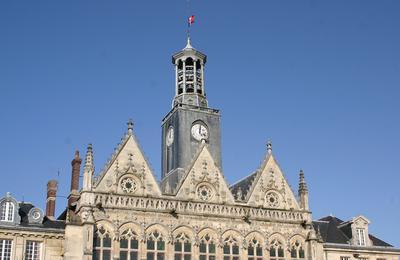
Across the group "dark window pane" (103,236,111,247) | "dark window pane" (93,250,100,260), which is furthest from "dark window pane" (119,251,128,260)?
"dark window pane" (93,250,100,260)

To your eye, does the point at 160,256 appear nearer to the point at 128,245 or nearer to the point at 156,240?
the point at 156,240

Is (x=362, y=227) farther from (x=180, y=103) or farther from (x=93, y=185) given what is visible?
(x=93, y=185)

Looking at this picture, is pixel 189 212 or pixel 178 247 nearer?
pixel 178 247

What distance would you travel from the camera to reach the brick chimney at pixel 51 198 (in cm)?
4716

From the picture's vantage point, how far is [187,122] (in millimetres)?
49406

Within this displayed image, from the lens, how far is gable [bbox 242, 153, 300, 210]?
1844 inches

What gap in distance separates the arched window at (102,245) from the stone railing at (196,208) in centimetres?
183

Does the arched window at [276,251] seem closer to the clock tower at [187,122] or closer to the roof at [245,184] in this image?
the roof at [245,184]

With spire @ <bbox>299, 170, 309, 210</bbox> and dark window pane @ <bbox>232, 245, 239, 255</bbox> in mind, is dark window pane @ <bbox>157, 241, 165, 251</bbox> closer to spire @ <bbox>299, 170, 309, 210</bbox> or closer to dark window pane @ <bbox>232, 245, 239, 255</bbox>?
dark window pane @ <bbox>232, 245, 239, 255</bbox>

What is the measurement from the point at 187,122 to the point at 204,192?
684 cm

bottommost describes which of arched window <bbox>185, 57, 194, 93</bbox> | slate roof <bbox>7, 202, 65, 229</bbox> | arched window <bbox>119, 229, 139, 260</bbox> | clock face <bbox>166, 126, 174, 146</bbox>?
arched window <bbox>119, 229, 139, 260</bbox>

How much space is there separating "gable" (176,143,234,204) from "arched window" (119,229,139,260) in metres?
4.79

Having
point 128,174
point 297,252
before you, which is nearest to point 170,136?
point 128,174

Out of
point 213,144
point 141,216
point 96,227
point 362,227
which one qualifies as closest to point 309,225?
point 362,227
